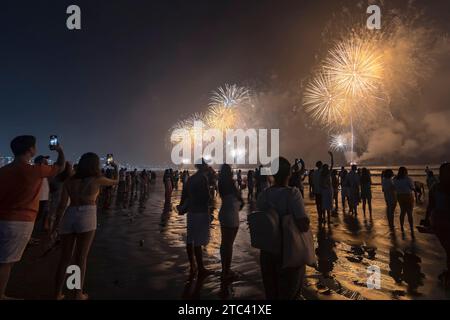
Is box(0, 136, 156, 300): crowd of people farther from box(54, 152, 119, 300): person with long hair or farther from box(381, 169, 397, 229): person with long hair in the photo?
box(381, 169, 397, 229): person with long hair

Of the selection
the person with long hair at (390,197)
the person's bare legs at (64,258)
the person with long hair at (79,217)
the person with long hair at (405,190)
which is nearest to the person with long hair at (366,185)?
the person with long hair at (390,197)

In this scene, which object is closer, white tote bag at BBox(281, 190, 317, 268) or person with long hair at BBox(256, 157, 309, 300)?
white tote bag at BBox(281, 190, 317, 268)

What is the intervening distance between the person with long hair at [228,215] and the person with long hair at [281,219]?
87.9 inches

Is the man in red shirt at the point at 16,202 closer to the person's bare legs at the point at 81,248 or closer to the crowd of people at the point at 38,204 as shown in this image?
the crowd of people at the point at 38,204

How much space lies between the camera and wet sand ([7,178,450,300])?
484cm

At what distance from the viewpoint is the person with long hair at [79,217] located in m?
4.28

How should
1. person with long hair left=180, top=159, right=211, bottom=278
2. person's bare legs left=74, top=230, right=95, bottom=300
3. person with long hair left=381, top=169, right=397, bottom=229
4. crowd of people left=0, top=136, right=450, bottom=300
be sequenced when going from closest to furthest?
crowd of people left=0, top=136, right=450, bottom=300 → person's bare legs left=74, top=230, right=95, bottom=300 → person with long hair left=180, top=159, right=211, bottom=278 → person with long hair left=381, top=169, right=397, bottom=229

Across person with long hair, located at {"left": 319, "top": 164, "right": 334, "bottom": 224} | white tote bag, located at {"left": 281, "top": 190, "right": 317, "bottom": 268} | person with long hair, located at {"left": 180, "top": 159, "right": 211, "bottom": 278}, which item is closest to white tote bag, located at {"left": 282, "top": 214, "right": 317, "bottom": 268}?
white tote bag, located at {"left": 281, "top": 190, "right": 317, "bottom": 268}

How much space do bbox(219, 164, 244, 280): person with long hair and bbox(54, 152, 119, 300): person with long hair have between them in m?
2.31

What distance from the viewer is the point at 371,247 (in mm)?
7836

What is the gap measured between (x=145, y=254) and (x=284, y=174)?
5.15 metres

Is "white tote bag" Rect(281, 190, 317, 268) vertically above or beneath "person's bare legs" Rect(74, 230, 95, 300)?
above

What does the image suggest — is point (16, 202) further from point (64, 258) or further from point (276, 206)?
point (276, 206)
